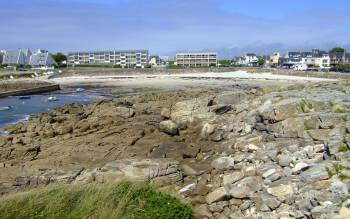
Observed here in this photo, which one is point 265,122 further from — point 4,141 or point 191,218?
Answer: point 4,141

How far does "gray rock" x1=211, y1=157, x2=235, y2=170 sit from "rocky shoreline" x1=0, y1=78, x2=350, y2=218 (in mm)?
42

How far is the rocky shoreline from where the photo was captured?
1038 centimetres

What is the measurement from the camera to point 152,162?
47.2 ft

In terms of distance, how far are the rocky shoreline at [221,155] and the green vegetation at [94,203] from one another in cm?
151

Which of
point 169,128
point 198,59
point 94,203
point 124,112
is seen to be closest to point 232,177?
point 94,203

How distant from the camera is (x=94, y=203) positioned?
9062mm

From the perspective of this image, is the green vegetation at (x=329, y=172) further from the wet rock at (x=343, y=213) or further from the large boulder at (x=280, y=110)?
the large boulder at (x=280, y=110)

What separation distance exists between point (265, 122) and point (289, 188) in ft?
23.4

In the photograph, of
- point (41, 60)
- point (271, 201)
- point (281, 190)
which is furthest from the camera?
point (41, 60)

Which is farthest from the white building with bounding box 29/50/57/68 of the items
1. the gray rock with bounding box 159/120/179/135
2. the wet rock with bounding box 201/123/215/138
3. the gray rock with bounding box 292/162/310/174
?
the gray rock with bounding box 292/162/310/174

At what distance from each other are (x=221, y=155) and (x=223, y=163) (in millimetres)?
1381

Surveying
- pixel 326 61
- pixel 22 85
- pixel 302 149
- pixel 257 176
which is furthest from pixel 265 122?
pixel 326 61

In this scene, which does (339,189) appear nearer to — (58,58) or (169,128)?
(169,128)

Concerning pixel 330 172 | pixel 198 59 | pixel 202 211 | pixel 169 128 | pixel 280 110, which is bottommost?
pixel 202 211
